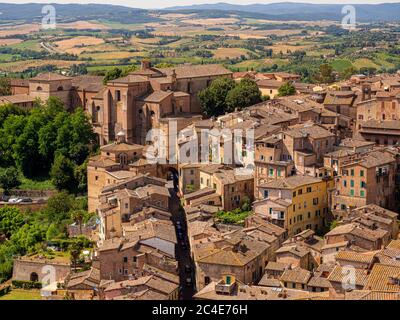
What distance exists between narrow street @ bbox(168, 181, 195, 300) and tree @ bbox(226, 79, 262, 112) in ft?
22.2

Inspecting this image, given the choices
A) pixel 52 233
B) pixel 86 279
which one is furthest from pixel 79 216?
pixel 86 279

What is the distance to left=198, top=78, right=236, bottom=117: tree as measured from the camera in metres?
39.3

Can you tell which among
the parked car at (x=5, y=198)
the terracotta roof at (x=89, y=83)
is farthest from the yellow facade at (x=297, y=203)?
the terracotta roof at (x=89, y=83)

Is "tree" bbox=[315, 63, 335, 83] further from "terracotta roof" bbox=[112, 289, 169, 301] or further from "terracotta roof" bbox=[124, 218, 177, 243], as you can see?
"terracotta roof" bbox=[112, 289, 169, 301]

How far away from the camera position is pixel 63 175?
3716cm

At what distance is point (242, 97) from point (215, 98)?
143 centimetres

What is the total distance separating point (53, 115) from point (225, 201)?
14894 millimetres

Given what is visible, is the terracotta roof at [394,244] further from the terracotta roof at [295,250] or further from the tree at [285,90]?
the tree at [285,90]

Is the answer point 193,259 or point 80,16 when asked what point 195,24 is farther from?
point 193,259

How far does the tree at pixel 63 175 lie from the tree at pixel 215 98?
7.63 meters

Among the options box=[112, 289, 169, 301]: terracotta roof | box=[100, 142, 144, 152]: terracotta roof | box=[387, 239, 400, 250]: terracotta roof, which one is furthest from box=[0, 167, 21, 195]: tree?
box=[387, 239, 400, 250]: terracotta roof

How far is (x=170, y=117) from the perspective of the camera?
37.2 m

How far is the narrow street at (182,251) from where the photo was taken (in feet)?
78.4
